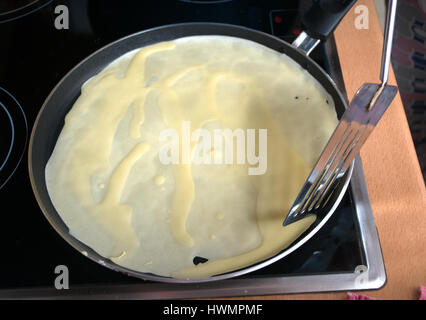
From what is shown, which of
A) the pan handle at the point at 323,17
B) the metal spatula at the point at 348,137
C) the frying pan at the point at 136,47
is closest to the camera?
the metal spatula at the point at 348,137

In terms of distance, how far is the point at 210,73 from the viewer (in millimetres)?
886

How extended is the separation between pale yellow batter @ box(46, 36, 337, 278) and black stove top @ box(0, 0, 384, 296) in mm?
48

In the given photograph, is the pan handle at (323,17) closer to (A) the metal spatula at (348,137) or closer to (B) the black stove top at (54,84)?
(B) the black stove top at (54,84)

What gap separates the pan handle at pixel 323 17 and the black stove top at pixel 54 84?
0.10 m

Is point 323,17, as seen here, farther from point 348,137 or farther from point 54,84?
point 54,84

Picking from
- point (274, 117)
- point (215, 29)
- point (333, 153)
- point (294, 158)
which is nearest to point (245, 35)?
point (215, 29)

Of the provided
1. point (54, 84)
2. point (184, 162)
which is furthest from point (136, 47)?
point (184, 162)

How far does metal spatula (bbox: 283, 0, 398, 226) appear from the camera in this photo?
1.72 ft

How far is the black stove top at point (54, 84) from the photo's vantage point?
2.29 feet

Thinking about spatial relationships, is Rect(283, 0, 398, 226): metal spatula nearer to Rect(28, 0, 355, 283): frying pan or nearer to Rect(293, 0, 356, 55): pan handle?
Rect(28, 0, 355, 283): frying pan

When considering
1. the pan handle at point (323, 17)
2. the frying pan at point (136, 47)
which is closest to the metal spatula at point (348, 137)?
the frying pan at point (136, 47)

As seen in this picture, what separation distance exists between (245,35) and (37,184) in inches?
21.1

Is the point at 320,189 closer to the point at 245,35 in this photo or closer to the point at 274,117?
the point at 274,117

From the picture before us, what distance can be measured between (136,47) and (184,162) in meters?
0.32
